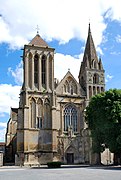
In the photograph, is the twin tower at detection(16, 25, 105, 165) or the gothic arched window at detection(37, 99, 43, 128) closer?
the twin tower at detection(16, 25, 105, 165)

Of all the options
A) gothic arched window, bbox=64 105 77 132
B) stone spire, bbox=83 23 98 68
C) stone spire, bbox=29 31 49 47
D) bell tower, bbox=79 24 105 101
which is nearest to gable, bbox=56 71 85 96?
bell tower, bbox=79 24 105 101

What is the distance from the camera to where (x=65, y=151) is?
193 feet

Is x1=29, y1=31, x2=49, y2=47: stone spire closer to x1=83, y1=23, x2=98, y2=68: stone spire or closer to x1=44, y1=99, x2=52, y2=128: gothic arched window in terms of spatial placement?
x1=83, y1=23, x2=98, y2=68: stone spire

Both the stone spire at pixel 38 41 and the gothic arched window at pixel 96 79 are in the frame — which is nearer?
the stone spire at pixel 38 41

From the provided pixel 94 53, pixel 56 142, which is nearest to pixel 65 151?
pixel 56 142

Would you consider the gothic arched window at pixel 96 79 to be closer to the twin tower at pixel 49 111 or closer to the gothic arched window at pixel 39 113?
the twin tower at pixel 49 111

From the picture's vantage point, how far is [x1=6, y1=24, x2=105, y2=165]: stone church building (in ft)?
186

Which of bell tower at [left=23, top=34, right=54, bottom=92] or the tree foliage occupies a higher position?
bell tower at [left=23, top=34, right=54, bottom=92]

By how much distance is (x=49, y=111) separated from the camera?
59.4 m

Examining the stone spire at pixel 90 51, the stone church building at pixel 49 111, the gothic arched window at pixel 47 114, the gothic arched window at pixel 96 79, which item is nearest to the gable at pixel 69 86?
the stone church building at pixel 49 111

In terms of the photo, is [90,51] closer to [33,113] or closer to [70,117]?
[70,117]

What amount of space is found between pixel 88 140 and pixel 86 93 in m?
9.62

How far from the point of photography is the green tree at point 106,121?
42.7m

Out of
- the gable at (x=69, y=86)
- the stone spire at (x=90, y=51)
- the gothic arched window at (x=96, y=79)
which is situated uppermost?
the stone spire at (x=90, y=51)
